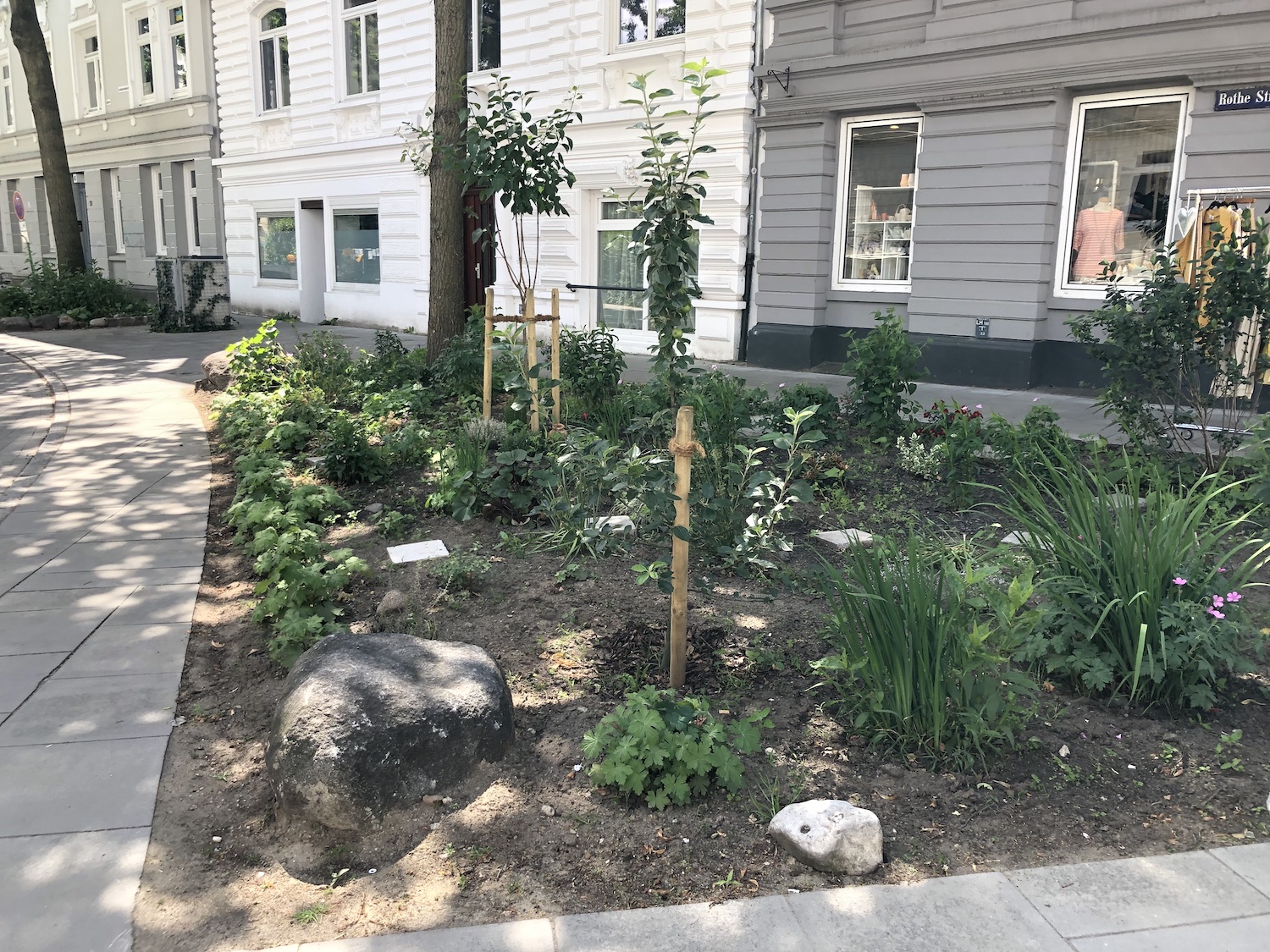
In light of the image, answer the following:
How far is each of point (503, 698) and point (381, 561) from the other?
7.20 feet

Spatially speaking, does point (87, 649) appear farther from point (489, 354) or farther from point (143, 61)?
point (143, 61)

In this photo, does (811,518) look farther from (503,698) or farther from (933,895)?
(933,895)

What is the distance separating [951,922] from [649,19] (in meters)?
13.8

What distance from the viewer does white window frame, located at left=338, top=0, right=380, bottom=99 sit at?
18.3 m

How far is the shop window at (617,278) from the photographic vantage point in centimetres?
1517

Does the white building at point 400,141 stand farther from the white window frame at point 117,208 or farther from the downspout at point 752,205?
the white window frame at point 117,208

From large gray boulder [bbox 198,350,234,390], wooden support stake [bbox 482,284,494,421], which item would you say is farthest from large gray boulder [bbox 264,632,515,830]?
large gray boulder [bbox 198,350,234,390]

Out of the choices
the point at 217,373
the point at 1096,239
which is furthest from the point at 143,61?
the point at 1096,239

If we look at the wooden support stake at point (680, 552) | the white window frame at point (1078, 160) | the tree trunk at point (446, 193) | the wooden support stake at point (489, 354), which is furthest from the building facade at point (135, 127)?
the wooden support stake at point (680, 552)

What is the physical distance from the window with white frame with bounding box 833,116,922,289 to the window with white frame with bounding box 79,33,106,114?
2528 cm

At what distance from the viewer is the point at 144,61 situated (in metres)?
26.2

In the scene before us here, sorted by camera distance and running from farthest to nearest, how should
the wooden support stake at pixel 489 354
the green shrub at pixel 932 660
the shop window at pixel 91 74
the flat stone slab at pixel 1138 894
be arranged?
the shop window at pixel 91 74 → the wooden support stake at pixel 489 354 → the green shrub at pixel 932 660 → the flat stone slab at pixel 1138 894

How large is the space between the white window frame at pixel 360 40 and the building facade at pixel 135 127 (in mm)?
5835

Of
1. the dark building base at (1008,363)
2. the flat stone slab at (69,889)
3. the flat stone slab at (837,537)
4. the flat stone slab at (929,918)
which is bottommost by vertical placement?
the flat stone slab at (69,889)
